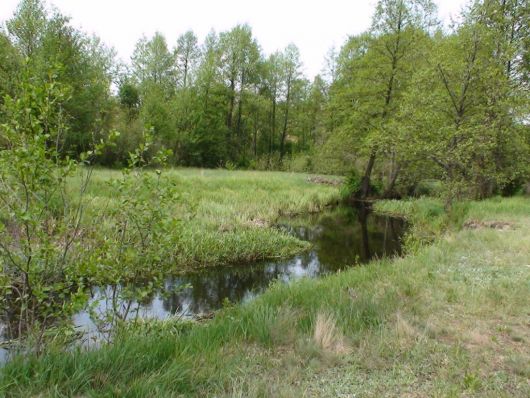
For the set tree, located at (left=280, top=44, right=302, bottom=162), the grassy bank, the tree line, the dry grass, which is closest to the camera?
the grassy bank

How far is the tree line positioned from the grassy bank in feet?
6.90

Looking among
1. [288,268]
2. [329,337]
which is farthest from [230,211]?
[329,337]

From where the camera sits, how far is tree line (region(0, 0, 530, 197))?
14.6m

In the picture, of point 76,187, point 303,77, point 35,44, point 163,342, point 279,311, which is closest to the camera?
point 163,342

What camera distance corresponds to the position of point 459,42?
47.7ft

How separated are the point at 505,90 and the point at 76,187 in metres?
16.8

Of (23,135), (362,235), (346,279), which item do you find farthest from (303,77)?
(23,135)

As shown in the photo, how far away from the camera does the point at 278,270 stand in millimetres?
9914

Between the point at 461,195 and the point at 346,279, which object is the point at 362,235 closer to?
the point at 461,195

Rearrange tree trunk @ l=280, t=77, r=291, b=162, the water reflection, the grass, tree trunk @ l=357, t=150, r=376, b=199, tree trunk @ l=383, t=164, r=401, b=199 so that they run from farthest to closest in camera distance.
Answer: tree trunk @ l=280, t=77, r=291, b=162
tree trunk @ l=357, t=150, r=376, b=199
tree trunk @ l=383, t=164, r=401, b=199
the grass
the water reflection

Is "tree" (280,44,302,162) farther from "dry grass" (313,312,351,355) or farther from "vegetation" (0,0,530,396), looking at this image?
"dry grass" (313,312,351,355)

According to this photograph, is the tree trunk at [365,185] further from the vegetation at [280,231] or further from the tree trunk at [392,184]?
the tree trunk at [392,184]

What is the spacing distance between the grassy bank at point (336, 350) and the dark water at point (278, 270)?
74 centimetres

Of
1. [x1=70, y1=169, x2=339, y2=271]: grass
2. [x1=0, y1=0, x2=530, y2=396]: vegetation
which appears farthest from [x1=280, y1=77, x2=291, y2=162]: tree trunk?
[x1=70, y1=169, x2=339, y2=271]: grass
